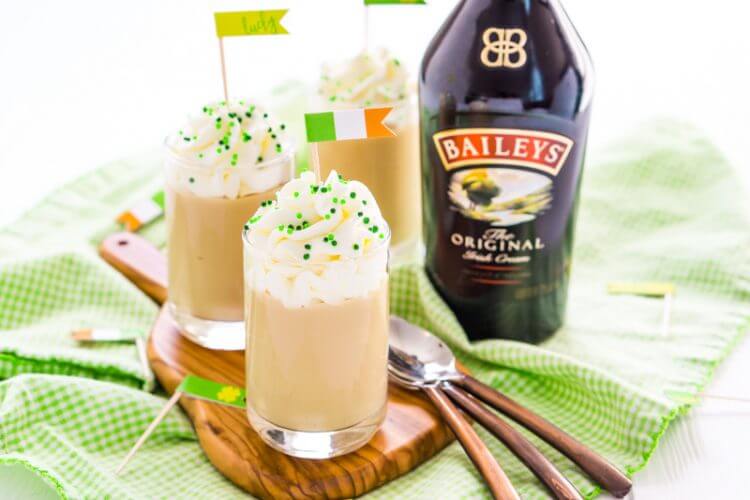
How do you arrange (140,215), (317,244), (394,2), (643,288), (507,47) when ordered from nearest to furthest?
(317,244), (507,47), (394,2), (643,288), (140,215)

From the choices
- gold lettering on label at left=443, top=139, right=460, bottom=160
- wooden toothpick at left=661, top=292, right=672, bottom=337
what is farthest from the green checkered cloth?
gold lettering on label at left=443, top=139, right=460, bottom=160

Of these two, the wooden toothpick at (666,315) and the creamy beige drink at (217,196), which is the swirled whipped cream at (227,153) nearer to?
the creamy beige drink at (217,196)

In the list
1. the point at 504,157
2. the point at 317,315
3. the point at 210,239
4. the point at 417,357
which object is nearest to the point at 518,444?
the point at 417,357

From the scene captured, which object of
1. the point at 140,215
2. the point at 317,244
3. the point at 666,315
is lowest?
the point at 666,315

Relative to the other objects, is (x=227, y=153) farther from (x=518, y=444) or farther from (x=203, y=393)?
(x=518, y=444)

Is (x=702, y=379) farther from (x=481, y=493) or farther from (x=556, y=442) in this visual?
(x=481, y=493)

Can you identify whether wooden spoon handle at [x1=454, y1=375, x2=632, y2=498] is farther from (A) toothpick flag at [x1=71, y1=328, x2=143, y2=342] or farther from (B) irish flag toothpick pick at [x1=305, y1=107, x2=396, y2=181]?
(A) toothpick flag at [x1=71, y1=328, x2=143, y2=342]
